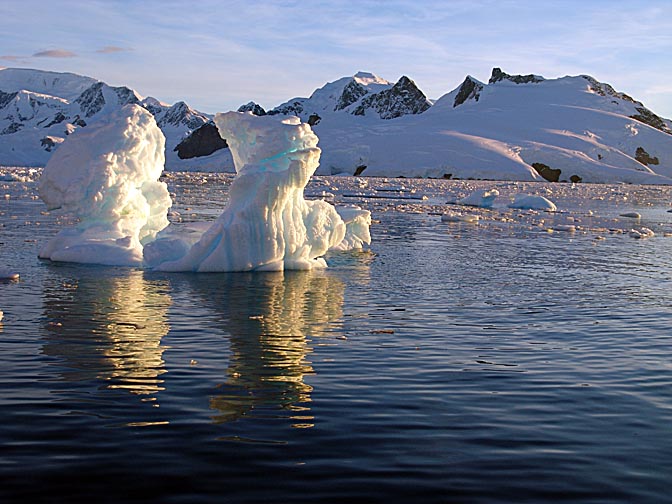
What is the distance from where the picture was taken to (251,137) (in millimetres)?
19094

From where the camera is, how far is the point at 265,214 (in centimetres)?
1753

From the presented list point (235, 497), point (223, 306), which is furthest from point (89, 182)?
point (235, 497)

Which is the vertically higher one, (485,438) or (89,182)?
(89,182)

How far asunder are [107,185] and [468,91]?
17745 cm

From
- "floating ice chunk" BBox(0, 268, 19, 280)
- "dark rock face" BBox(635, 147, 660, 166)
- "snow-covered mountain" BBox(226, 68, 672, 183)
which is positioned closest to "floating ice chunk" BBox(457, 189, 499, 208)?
"floating ice chunk" BBox(0, 268, 19, 280)

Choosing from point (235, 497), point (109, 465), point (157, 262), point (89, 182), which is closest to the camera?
point (235, 497)

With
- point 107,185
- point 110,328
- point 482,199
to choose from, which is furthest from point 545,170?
point 110,328

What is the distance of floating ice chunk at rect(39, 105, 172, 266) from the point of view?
19.5 m

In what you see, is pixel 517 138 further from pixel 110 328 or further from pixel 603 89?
pixel 110 328

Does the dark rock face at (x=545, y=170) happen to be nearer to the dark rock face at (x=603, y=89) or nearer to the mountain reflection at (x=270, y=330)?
the dark rock face at (x=603, y=89)

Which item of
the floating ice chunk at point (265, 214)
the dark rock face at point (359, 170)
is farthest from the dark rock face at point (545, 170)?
the floating ice chunk at point (265, 214)

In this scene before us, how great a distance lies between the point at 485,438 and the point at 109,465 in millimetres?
3381

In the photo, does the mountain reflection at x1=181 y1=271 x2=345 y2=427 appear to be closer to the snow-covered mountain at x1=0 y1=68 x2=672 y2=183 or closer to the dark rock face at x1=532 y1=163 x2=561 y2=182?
the snow-covered mountain at x1=0 y1=68 x2=672 y2=183

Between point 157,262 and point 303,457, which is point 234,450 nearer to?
point 303,457
